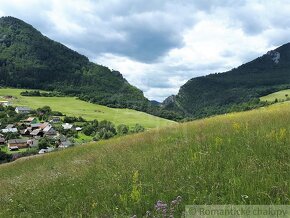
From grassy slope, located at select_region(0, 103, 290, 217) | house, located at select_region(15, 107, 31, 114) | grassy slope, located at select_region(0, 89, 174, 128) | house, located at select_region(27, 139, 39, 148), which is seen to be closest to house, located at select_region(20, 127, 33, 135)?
A: house, located at select_region(27, 139, 39, 148)

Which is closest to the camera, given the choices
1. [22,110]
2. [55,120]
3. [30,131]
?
[30,131]

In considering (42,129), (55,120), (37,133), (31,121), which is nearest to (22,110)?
(31,121)

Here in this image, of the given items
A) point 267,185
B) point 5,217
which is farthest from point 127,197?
point 5,217

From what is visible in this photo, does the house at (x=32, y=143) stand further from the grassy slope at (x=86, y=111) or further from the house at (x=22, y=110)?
the house at (x=22, y=110)

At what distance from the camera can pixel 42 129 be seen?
133500 millimetres

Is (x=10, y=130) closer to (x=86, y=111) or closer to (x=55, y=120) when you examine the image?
(x=55, y=120)

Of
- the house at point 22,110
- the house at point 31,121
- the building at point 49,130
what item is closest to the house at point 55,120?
the house at point 31,121

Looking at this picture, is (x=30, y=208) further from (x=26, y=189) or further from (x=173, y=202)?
(x=173, y=202)

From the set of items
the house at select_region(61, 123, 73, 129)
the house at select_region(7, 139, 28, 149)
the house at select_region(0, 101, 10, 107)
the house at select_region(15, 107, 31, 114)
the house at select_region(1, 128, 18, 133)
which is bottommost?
the house at select_region(7, 139, 28, 149)

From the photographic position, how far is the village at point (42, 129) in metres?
109

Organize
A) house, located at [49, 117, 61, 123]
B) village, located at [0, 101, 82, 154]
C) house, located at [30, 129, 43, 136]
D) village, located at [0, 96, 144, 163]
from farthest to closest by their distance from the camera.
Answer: house, located at [49, 117, 61, 123] → house, located at [30, 129, 43, 136] → village, located at [0, 101, 82, 154] → village, located at [0, 96, 144, 163]

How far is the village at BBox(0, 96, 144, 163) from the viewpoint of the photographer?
4282 inches

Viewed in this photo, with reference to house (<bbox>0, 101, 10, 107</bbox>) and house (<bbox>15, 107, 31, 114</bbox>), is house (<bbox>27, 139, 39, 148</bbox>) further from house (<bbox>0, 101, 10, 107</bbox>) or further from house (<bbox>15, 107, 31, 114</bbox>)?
house (<bbox>0, 101, 10, 107</bbox>)

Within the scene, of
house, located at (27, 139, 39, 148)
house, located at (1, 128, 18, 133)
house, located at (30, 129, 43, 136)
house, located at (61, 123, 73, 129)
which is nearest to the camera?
house, located at (27, 139, 39, 148)
